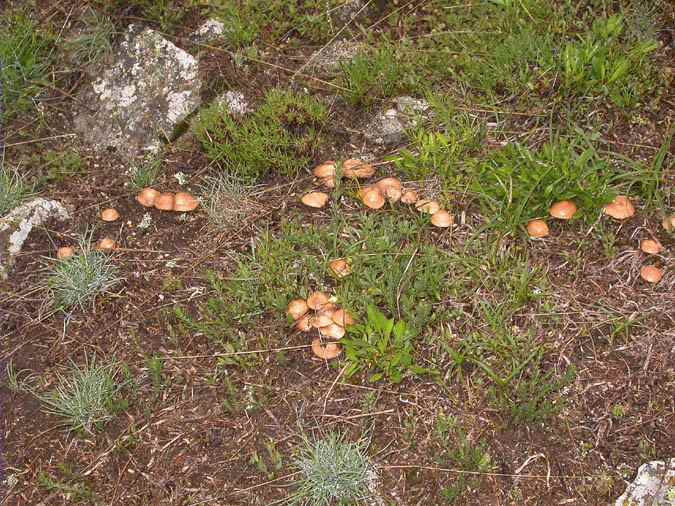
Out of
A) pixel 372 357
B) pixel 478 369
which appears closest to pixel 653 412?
pixel 478 369

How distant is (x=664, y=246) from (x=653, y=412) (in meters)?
0.98

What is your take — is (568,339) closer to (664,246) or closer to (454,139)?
(664,246)

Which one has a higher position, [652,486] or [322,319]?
[322,319]

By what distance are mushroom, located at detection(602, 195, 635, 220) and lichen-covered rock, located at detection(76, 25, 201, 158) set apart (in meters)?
2.62

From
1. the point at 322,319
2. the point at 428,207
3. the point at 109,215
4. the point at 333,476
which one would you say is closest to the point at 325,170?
the point at 428,207

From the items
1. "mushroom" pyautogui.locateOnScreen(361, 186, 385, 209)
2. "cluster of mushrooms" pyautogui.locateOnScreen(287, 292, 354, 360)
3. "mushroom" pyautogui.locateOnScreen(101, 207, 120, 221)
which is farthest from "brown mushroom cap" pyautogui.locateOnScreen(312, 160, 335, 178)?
"mushroom" pyautogui.locateOnScreen(101, 207, 120, 221)

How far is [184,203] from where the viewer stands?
13.9 feet

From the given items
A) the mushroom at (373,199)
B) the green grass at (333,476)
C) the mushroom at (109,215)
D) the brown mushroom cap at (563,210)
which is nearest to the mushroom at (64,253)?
the mushroom at (109,215)

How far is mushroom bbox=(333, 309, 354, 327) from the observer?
141 inches

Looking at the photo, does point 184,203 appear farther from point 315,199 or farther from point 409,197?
→ point 409,197

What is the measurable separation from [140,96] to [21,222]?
1.15 metres

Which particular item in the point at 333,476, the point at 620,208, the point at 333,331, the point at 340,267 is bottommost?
the point at 333,476

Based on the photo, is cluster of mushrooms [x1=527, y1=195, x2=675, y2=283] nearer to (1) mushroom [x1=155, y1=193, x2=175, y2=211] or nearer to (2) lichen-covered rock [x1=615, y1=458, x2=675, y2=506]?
(2) lichen-covered rock [x1=615, y1=458, x2=675, y2=506]

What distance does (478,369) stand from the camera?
346 centimetres
